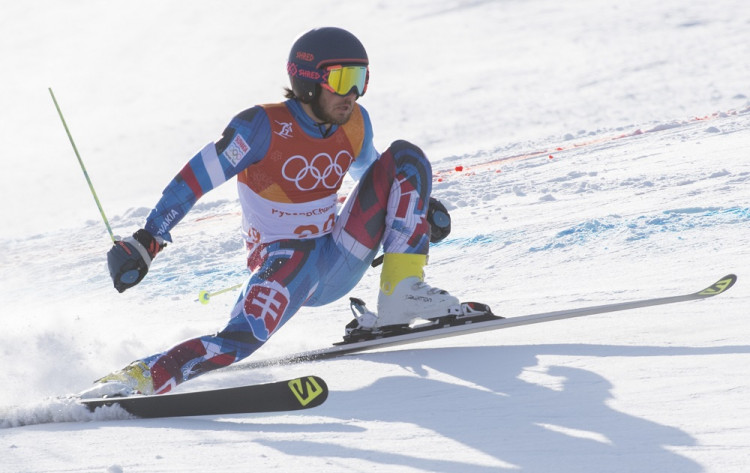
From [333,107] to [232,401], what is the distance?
133 cm

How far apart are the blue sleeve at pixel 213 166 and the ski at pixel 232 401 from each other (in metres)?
0.64

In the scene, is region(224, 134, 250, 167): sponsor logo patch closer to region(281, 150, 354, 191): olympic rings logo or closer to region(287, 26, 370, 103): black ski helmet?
region(281, 150, 354, 191): olympic rings logo

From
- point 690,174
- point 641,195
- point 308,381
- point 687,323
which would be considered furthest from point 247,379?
point 690,174

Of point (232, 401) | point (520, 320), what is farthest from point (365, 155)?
point (232, 401)

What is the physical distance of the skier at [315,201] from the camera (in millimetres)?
3123

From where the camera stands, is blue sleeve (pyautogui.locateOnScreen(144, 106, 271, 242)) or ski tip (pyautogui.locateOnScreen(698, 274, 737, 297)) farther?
ski tip (pyautogui.locateOnScreen(698, 274, 737, 297))

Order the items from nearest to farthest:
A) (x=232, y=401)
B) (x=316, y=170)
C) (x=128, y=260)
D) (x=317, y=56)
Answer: (x=232, y=401) < (x=128, y=260) < (x=317, y=56) < (x=316, y=170)

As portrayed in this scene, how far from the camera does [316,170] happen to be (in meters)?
3.38

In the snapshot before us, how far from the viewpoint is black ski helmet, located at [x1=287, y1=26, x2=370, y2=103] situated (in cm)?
326

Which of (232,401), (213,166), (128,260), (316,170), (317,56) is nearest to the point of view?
(232,401)

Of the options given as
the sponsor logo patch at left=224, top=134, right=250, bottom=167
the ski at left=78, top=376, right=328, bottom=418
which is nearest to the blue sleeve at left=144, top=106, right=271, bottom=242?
the sponsor logo patch at left=224, top=134, right=250, bottom=167

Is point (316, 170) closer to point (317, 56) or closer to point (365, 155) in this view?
point (365, 155)

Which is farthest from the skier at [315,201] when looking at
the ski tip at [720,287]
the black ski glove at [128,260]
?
the ski tip at [720,287]

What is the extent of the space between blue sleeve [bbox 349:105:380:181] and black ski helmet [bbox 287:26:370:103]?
0.94ft
